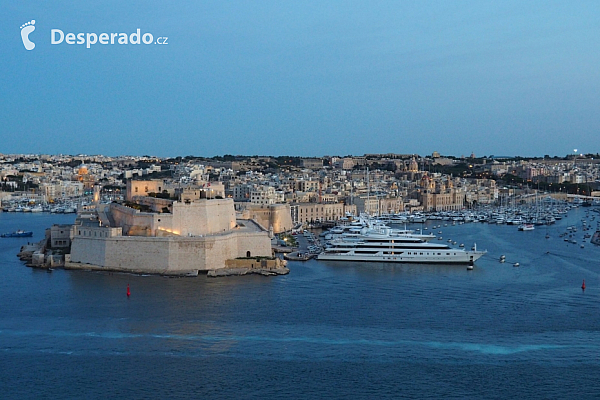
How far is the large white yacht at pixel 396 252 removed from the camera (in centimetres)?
1548

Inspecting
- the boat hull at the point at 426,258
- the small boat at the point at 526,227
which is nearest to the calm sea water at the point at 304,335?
the boat hull at the point at 426,258

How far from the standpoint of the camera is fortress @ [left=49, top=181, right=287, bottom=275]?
45.0 ft

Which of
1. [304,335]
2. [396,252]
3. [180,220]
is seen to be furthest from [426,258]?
[304,335]

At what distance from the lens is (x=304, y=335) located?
959 centimetres

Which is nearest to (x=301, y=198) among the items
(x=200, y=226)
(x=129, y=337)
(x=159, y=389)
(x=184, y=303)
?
(x=200, y=226)

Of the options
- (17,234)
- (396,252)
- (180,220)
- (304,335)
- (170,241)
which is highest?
(180,220)

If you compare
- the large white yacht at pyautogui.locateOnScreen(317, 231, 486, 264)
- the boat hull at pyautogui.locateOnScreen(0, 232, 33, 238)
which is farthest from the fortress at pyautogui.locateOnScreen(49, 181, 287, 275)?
the boat hull at pyautogui.locateOnScreen(0, 232, 33, 238)

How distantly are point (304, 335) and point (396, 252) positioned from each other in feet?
20.7

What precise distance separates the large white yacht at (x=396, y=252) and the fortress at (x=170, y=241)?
161 cm

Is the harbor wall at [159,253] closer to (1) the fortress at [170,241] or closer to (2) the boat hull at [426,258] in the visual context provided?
(1) the fortress at [170,241]

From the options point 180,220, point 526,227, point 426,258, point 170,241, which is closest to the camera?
point 170,241

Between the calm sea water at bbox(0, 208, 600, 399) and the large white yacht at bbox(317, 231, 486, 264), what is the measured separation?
1.09m

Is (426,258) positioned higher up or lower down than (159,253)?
lower down

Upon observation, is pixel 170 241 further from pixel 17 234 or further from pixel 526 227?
pixel 526 227
